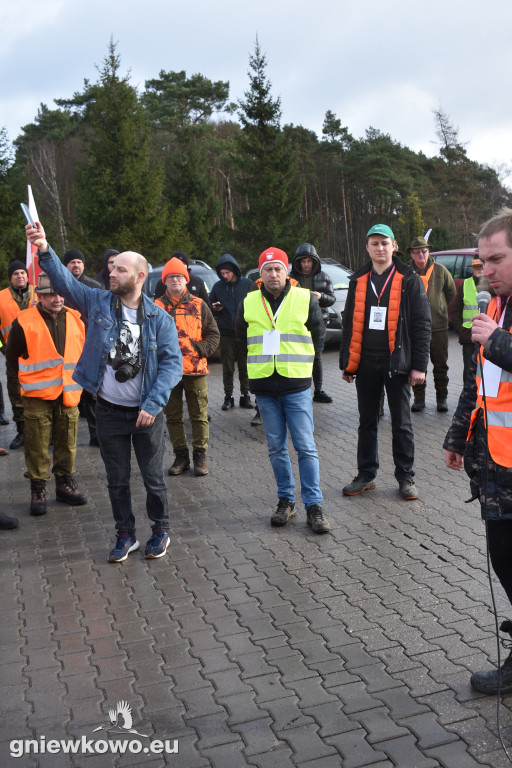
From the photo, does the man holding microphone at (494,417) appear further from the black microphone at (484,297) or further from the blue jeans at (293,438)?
the blue jeans at (293,438)

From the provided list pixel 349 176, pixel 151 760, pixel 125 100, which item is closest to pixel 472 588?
pixel 151 760

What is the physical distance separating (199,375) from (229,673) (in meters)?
4.21

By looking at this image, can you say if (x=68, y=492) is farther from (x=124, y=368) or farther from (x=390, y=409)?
(x=390, y=409)

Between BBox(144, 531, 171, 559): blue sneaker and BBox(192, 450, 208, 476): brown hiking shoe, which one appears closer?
BBox(144, 531, 171, 559): blue sneaker

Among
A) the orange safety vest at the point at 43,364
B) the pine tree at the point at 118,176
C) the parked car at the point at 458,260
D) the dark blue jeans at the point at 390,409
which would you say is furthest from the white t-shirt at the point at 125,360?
the pine tree at the point at 118,176

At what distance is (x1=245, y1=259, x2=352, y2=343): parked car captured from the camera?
15.4 m

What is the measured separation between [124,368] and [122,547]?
1.32m

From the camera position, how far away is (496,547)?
3604 mm

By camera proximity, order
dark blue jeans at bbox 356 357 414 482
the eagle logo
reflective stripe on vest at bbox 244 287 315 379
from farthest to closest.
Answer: dark blue jeans at bbox 356 357 414 482, reflective stripe on vest at bbox 244 287 315 379, the eagle logo

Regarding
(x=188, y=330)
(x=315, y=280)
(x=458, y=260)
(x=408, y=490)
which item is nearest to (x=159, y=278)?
(x=315, y=280)

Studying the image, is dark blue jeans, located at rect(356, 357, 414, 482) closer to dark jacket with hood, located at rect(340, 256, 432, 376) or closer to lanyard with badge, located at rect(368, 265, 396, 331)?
dark jacket with hood, located at rect(340, 256, 432, 376)

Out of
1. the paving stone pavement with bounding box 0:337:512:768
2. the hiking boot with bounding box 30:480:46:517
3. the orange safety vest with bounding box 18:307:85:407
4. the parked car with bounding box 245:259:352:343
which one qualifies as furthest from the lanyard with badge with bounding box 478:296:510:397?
the parked car with bounding box 245:259:352:343

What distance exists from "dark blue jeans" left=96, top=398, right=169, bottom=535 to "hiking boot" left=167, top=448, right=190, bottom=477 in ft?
6.68

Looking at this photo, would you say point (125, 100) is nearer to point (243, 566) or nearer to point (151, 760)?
point (243, 566)
